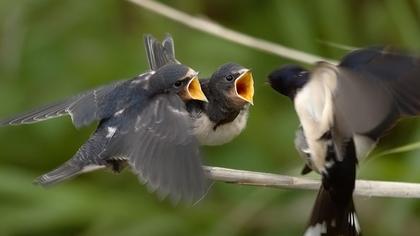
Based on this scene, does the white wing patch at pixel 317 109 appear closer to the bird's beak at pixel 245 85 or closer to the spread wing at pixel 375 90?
the spread wing at pixel 375 90

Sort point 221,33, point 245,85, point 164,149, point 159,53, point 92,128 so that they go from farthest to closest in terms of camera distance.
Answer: point 92,128
point 221,33
point 159,53
point 245,85
point 164,149

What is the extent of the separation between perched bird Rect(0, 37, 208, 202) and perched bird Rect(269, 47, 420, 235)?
0.22 metres

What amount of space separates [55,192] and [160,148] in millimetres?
1194

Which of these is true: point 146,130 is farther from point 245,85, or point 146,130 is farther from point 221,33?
point 221,33

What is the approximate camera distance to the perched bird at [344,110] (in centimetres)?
221

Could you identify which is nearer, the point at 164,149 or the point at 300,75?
the point at 164,149

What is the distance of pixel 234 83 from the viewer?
8.40ft

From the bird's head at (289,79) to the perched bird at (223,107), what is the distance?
2.1 inches

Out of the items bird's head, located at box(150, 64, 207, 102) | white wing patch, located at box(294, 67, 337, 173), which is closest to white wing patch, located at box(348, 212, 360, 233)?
white wing patch, located at box(294, 67, 337, 173)

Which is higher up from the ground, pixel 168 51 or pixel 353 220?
pixel 168 51

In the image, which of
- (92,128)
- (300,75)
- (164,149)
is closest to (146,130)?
(164,149)

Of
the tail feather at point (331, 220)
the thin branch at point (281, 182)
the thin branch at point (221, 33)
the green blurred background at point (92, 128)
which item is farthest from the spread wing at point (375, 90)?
the green blurred background at point (92, 128)

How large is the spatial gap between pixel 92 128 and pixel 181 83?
102 cm

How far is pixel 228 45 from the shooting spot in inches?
135
